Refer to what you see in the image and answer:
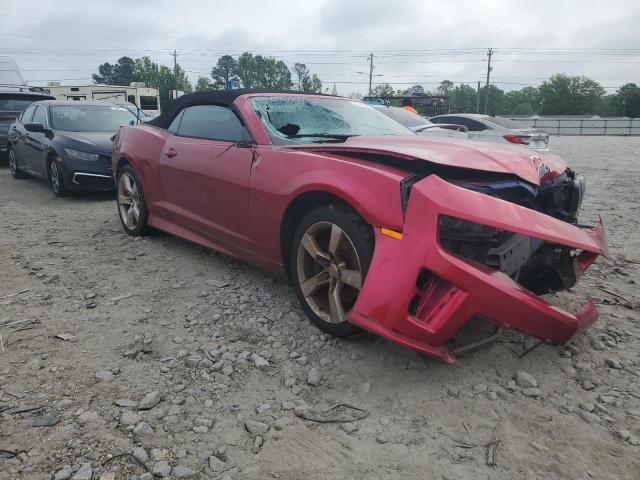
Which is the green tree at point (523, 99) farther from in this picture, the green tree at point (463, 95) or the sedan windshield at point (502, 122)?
the sedan windshield at point (502, 122)

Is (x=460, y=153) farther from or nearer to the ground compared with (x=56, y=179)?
farther from the ground

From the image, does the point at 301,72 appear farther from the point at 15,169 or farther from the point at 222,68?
the point at 15,169

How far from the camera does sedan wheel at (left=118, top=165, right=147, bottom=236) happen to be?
15.9ft

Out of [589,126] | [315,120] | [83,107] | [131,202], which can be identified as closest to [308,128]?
[315,120]

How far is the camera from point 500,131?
32.7 ft

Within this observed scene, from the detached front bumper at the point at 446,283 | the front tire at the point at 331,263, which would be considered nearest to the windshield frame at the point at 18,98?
the front tire at the point at 331,263

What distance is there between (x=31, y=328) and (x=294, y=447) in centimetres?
196

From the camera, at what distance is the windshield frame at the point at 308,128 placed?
11.0 ft

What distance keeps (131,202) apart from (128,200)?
0.15 ft

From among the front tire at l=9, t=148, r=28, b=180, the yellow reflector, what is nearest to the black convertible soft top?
the yellow reflector

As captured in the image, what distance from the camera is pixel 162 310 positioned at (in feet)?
11.1

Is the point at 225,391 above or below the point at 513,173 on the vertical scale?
below

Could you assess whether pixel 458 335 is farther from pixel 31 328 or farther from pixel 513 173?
pixel 31 328

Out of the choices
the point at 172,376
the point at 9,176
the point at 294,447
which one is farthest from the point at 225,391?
the point at 9,176
